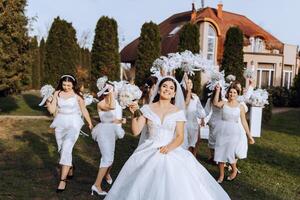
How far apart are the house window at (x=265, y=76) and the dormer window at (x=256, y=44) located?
146 centimetres

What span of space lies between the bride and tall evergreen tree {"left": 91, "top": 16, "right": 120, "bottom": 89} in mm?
16378

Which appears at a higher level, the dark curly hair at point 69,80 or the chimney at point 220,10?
the chimney at point 220,10

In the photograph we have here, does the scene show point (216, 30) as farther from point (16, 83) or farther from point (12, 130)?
point (12, 130)

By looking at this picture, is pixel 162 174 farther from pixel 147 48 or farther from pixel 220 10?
pixel 220 10

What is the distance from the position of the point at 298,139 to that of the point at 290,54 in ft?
71.8

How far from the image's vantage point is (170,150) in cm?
548

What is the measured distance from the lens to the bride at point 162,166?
5.16m

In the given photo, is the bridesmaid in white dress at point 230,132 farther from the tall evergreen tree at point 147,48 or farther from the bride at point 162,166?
the tall evergreen tree at point 147,48

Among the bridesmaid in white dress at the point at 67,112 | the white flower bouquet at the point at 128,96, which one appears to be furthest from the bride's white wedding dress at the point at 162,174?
the bridesmaid in white dress at the point at 67,112

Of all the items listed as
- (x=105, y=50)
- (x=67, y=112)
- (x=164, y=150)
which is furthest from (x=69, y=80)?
(x=105, y=50)

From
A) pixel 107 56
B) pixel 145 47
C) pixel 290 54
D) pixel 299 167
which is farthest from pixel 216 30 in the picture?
pixel 299 167

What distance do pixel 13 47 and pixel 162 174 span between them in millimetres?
13183

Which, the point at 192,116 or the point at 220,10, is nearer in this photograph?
the point at 192,116

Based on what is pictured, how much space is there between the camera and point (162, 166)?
5336 mm
